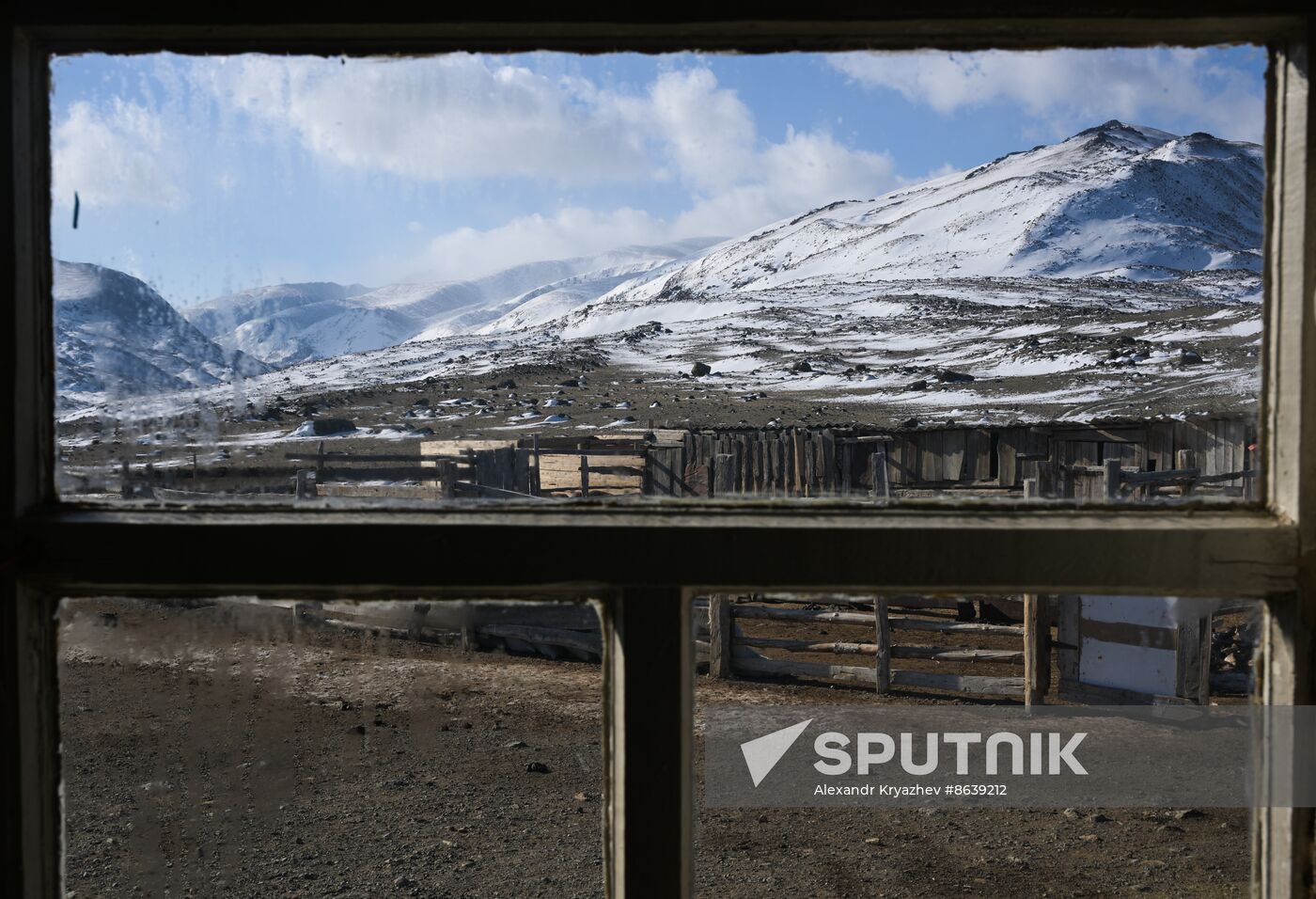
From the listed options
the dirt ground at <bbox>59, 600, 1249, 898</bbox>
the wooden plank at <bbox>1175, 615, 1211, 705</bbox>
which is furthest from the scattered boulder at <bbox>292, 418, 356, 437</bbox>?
the wooden plank at <bbox>1175, 615, 1211, 705</bbox>

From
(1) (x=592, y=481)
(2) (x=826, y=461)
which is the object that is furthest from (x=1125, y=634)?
(1) (x=592, y=481)

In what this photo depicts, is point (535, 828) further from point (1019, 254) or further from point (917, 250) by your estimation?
point (1019, 254)

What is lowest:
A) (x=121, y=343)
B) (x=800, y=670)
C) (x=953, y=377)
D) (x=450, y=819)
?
(x=450, y=819)

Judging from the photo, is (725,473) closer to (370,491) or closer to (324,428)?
(370,491)

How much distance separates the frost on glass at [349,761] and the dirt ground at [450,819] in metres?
0.02

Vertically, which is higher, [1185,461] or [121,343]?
[121,343]

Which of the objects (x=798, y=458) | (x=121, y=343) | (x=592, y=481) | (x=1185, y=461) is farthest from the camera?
(x=592, y=481)

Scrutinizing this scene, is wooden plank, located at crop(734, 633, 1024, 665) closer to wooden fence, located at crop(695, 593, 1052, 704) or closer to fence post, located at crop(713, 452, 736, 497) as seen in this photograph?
wooden fence, located at crop(695, 593, 1052, 704)

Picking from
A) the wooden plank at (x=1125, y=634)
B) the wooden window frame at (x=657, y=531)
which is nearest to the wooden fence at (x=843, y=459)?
the wooden plank at (x=1125, y=634)

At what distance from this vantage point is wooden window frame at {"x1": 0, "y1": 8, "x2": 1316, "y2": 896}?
46 cm

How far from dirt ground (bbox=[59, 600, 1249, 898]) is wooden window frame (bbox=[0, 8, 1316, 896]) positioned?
2.41 m

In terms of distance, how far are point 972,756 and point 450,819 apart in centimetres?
287

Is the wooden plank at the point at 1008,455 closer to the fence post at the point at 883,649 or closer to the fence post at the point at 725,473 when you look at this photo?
the fence post at the point at 725,473

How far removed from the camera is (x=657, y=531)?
465 mm
